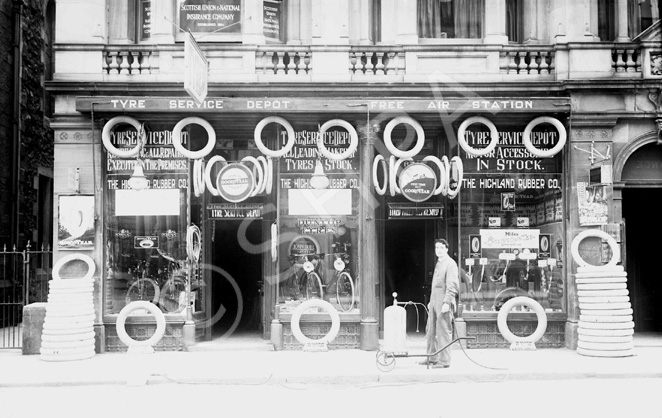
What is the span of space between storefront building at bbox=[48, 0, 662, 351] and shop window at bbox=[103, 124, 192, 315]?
3cm

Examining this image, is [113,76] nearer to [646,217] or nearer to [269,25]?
[269,25]

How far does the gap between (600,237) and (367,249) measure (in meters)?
4.42

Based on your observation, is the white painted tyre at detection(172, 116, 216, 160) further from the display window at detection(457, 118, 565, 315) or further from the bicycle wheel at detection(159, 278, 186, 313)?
the display window at detection(457, 118, 565, 315)

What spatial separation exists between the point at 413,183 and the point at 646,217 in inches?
245

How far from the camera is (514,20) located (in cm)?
1448

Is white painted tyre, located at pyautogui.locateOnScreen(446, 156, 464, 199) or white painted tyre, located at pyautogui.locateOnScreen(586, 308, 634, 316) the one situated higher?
white painted tyre, located at pyautogui.locateOnScreen(446, 156, 464, 199)

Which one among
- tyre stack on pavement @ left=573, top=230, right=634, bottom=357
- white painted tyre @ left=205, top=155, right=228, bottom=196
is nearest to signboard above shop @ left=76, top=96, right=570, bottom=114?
white painted tyre @ left=205, top=155, right=228, bottom=196

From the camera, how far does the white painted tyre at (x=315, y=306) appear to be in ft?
42.5

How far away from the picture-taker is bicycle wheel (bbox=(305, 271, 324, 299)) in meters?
13.8

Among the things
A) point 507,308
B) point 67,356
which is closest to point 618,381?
point 507,308

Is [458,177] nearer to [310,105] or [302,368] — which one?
[310,105]

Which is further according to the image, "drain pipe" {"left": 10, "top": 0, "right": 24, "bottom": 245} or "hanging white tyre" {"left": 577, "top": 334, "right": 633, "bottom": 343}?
"drain pipe" {"left": 10, "top": 0, "right": 24, "bottom": 245}

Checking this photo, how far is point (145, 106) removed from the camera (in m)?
13.0

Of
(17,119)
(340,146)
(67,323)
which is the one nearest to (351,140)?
(340,146)
